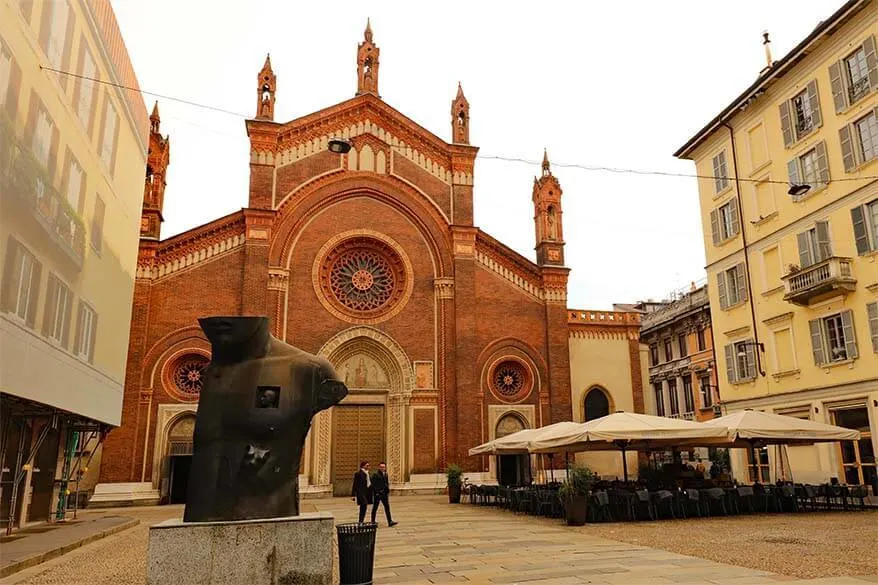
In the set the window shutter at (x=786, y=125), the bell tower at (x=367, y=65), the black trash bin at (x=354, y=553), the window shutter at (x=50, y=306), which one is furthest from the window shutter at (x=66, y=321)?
the window shutter at (x=786, y=125)

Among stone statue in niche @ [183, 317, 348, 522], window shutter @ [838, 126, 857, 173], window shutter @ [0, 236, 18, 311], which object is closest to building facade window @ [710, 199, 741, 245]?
window shutter @ [838, 126, 857, 173]

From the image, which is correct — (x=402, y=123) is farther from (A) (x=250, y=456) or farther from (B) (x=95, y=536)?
(A) (x=250, y=456)

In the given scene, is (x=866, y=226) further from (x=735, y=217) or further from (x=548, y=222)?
(x=548, y=222)

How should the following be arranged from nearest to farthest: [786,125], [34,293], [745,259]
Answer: [34,293] → [786,125] → [745,259]

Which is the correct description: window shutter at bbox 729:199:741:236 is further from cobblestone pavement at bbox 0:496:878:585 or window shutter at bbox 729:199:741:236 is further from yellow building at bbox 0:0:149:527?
yellow building at bbox 0:0:149:527

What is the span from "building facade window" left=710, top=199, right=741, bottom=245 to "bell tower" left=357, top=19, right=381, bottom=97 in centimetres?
1591

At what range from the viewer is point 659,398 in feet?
140

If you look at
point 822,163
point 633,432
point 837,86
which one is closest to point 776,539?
point 633,432

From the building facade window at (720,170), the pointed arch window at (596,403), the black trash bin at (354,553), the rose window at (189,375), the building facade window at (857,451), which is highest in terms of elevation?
the building facade window at (720,170)

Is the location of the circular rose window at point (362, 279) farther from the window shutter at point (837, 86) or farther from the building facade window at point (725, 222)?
the window shutter at point (837, 86)

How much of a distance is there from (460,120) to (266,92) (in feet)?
29.4

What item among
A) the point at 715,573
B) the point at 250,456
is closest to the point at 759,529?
the point at 715,573

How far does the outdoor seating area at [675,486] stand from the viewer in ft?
51.0

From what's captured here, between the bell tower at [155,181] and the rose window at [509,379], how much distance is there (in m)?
15.3
